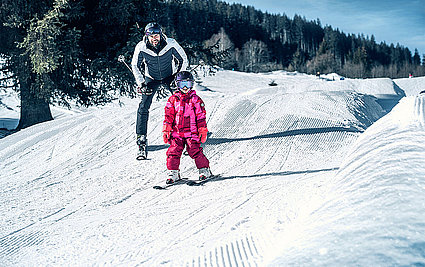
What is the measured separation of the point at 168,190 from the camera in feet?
13.3

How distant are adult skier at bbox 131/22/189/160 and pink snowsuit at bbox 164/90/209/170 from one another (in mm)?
1162

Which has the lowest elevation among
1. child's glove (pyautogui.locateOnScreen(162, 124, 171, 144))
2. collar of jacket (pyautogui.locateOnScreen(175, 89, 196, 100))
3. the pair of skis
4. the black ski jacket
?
the pair of skis

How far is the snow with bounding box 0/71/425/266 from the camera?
5.70ft

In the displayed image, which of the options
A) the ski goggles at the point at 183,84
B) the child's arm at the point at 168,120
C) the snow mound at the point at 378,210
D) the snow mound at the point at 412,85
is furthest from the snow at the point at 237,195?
the snow mound at the point at 412,85

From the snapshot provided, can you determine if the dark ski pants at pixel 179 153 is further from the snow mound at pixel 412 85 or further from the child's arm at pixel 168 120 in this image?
the snow mound at pixel 412 85

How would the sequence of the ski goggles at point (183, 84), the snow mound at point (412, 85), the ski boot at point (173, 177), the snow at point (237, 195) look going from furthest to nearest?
the snow mound at point (412, 85) < the ski goggles at point (183, 84) < the ski boot at point (173, 177) < the snow at point (237, 195)

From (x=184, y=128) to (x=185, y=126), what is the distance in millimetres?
28

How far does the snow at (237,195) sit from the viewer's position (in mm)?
1739

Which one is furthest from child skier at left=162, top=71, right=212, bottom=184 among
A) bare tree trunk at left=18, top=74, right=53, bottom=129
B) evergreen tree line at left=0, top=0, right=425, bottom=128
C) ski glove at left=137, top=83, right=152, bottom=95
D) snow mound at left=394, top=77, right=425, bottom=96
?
snow mound at left=394, top=77, right=425, bottom=96

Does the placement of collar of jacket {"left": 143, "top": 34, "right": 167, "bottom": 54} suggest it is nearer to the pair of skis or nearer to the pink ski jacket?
the pink ski jacket

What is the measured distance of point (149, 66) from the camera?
552 cm

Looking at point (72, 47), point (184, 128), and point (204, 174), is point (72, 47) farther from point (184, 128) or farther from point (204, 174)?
point (204, 174)

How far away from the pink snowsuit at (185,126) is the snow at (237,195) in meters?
0.38

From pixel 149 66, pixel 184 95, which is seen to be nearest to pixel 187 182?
pixel 184 95
